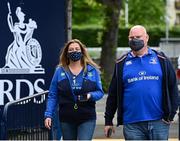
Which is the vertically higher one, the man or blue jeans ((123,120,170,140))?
the man

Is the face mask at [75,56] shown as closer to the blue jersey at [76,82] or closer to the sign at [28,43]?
the blue jersey at [76,82]

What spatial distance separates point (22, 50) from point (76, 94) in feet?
12.1

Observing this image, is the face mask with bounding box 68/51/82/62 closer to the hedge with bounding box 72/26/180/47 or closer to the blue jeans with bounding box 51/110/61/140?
the blue jeans with bounding box 51/110/61/140

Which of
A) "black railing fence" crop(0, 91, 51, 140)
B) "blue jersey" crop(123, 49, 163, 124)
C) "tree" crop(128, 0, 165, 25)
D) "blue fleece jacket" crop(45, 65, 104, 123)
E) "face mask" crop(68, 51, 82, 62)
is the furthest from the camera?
"tree" crop(128, 0, 165, 25)

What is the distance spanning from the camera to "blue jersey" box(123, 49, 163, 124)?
6.98 meters

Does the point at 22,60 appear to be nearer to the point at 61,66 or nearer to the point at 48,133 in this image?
the point at 48,133

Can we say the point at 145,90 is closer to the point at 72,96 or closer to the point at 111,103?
the point at 111,103

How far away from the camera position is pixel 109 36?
83.5 feet


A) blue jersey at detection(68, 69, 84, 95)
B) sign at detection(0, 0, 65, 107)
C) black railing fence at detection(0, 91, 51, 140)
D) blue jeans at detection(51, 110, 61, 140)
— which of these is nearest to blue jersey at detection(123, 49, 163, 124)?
blue jersey at detection(68, 69, 84, 95)

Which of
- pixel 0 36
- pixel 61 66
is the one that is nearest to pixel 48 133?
pixel 61 66

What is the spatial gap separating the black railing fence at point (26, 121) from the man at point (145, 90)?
210 centimetres

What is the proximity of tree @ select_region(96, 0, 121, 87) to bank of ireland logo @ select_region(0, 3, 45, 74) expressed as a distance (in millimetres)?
13536

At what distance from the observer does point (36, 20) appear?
1123 centimetres

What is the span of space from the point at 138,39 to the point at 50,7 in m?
4.44
